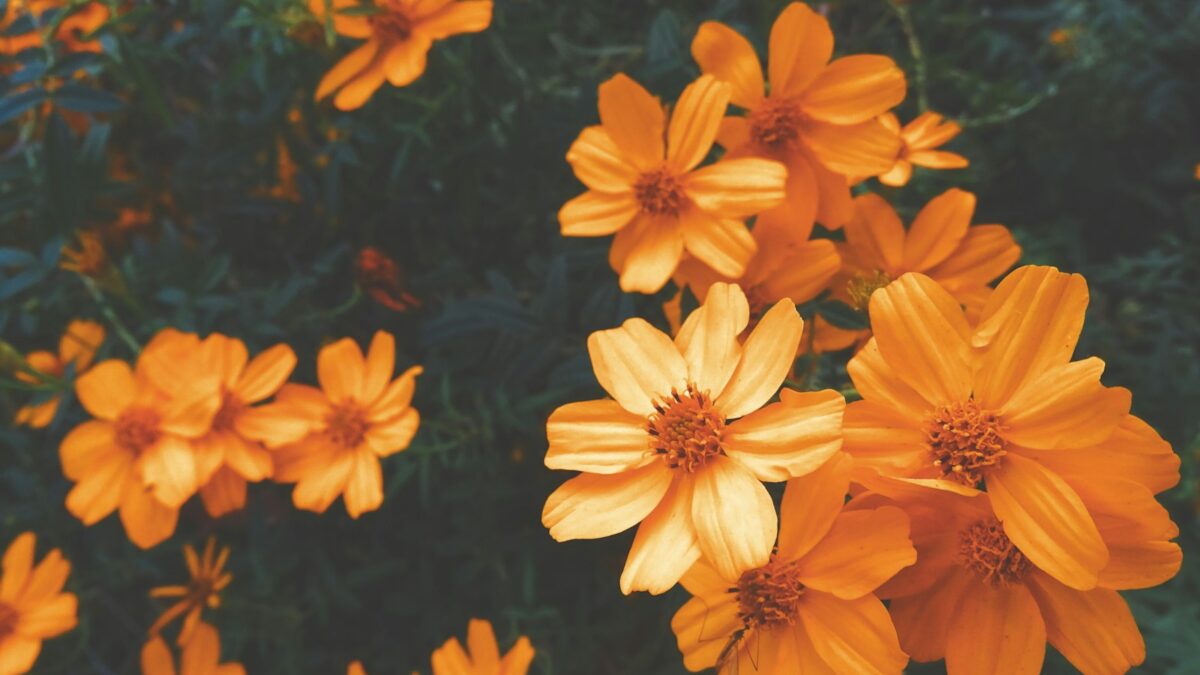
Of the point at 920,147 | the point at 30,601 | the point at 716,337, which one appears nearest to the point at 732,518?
the point at 716,337

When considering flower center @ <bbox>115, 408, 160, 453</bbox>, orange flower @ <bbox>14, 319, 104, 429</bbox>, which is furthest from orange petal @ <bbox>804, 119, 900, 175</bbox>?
orange flower @ <bbox>14, 319, 104, 429</bbox>

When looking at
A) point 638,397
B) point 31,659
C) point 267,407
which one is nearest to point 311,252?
point 267,407

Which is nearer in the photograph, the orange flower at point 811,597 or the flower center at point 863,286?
the orange flower at point 811,597

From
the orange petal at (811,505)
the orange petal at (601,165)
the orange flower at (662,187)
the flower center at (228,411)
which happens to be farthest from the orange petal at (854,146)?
the flower center at (228,411)

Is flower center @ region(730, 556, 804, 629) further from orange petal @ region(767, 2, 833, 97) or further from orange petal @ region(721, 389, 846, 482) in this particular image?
orange petal @ region(767, 2, 833, 97)

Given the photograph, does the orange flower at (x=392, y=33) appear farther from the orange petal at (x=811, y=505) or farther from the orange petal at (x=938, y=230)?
the orange petal at (x=811, y=505)

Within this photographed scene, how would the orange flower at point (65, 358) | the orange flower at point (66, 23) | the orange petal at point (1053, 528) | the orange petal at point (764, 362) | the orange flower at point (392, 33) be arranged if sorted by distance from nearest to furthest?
the orange petal at point (1053, 528)
the orange petal at point (764, 362)
the orange flower at point (392, 33)
the orange flower at point (65, 358)
the orange flower at point (66, 23)
